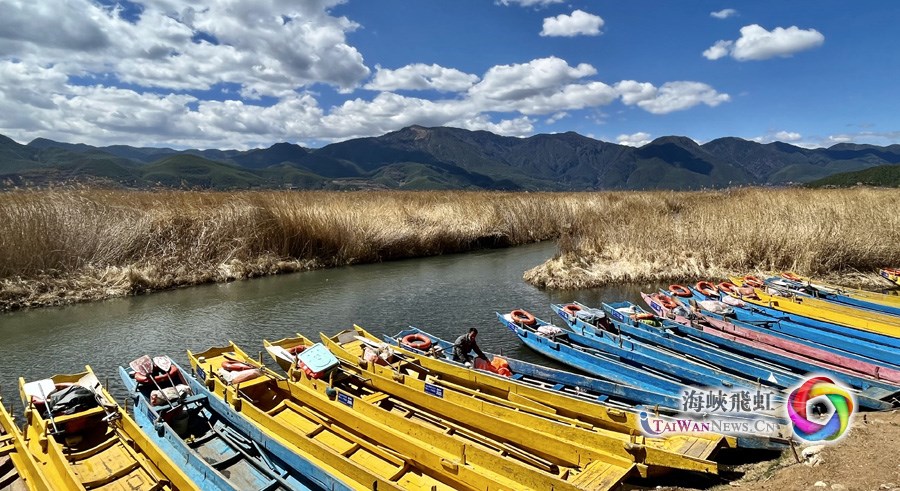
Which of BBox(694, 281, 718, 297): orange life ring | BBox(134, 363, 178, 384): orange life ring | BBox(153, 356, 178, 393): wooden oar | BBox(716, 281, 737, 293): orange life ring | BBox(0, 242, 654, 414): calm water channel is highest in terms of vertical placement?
BBox(716, 281, 737, 293): orange life ring

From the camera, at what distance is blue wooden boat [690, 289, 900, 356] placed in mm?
12477

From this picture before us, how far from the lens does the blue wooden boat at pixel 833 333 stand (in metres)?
12.5

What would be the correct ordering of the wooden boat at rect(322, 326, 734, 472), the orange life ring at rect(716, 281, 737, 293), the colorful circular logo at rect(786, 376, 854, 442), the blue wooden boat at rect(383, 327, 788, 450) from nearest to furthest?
the wooden boat at rect(322, 326, 734, 472), the blue wooden boat at rect(383, 327, 788, 450), the colorful circular logo at rect(786, 376, 854, 442), the orange life ring at rect(716, 281, 737, 293)

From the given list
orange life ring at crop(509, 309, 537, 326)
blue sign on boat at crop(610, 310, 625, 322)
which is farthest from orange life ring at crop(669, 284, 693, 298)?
orange life ring at crop(509, 309, 537, 326)

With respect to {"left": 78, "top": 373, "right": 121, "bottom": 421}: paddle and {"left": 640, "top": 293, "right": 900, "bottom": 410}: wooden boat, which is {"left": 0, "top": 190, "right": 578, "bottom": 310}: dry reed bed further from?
{"left": 640, "top": 293, "right": 900, "bottom": 410}: wooden boat

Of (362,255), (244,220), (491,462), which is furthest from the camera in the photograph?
(362,255)

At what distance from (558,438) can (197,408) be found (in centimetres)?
708

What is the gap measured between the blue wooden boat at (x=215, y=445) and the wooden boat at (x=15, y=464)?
1.73 meters

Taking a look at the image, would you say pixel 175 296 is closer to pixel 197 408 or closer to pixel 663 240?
pixel 197 408

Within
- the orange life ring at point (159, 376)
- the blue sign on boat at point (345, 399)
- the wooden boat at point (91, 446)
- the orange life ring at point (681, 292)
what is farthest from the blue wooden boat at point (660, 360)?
the orange life ring at point (159, 376)

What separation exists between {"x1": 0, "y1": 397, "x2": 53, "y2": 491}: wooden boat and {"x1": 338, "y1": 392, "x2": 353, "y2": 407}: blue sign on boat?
15.3 ft

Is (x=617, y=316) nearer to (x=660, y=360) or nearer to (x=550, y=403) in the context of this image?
(x=660, y=360)

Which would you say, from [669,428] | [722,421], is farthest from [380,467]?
[722,421]

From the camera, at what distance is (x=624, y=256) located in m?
26.7
